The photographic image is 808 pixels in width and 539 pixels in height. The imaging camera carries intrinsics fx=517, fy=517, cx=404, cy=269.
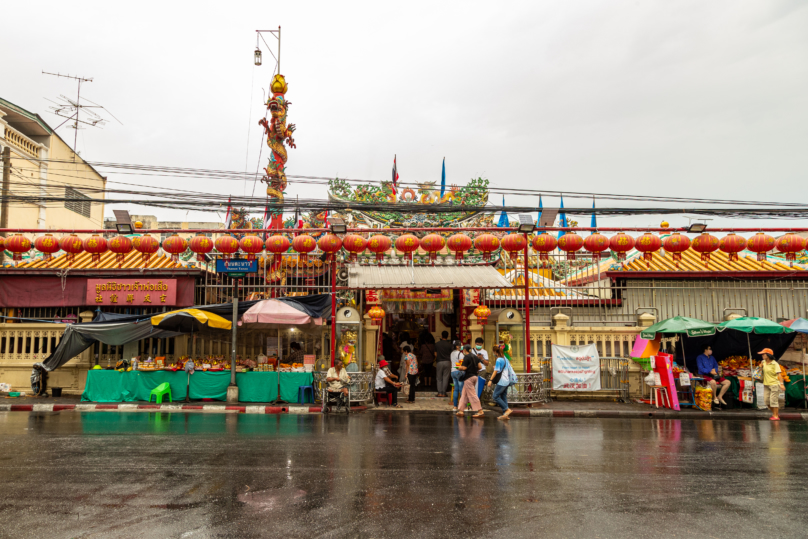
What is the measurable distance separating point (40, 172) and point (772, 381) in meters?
33.4

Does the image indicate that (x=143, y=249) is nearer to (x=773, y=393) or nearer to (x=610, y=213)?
(x=610, y=213)

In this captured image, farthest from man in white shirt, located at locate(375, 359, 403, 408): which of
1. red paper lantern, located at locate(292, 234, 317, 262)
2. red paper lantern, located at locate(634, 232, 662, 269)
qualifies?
red paper lantern, located at locate(634, 232, 662, 269)

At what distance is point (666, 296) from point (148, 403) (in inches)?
681

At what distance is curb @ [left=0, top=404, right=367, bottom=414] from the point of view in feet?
47.6

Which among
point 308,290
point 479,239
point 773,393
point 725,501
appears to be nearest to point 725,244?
point 773,393

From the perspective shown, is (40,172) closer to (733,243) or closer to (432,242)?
(432,242)

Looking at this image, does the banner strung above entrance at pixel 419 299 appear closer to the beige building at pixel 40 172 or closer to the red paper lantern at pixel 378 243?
the red paper lantern at pixel 378 243

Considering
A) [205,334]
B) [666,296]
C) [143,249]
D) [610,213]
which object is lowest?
[205,334]

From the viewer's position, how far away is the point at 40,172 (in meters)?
27.7

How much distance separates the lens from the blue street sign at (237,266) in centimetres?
1573


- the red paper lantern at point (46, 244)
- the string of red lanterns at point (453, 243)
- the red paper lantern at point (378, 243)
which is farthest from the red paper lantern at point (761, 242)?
the red paper lantern at point (46, 244)

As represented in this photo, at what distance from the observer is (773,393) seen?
13.4 meters

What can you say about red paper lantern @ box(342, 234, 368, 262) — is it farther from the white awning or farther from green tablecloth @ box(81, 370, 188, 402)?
green tablecloth @ box(81, 370, 188, 402)

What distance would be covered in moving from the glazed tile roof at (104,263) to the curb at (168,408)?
16.2 feet
